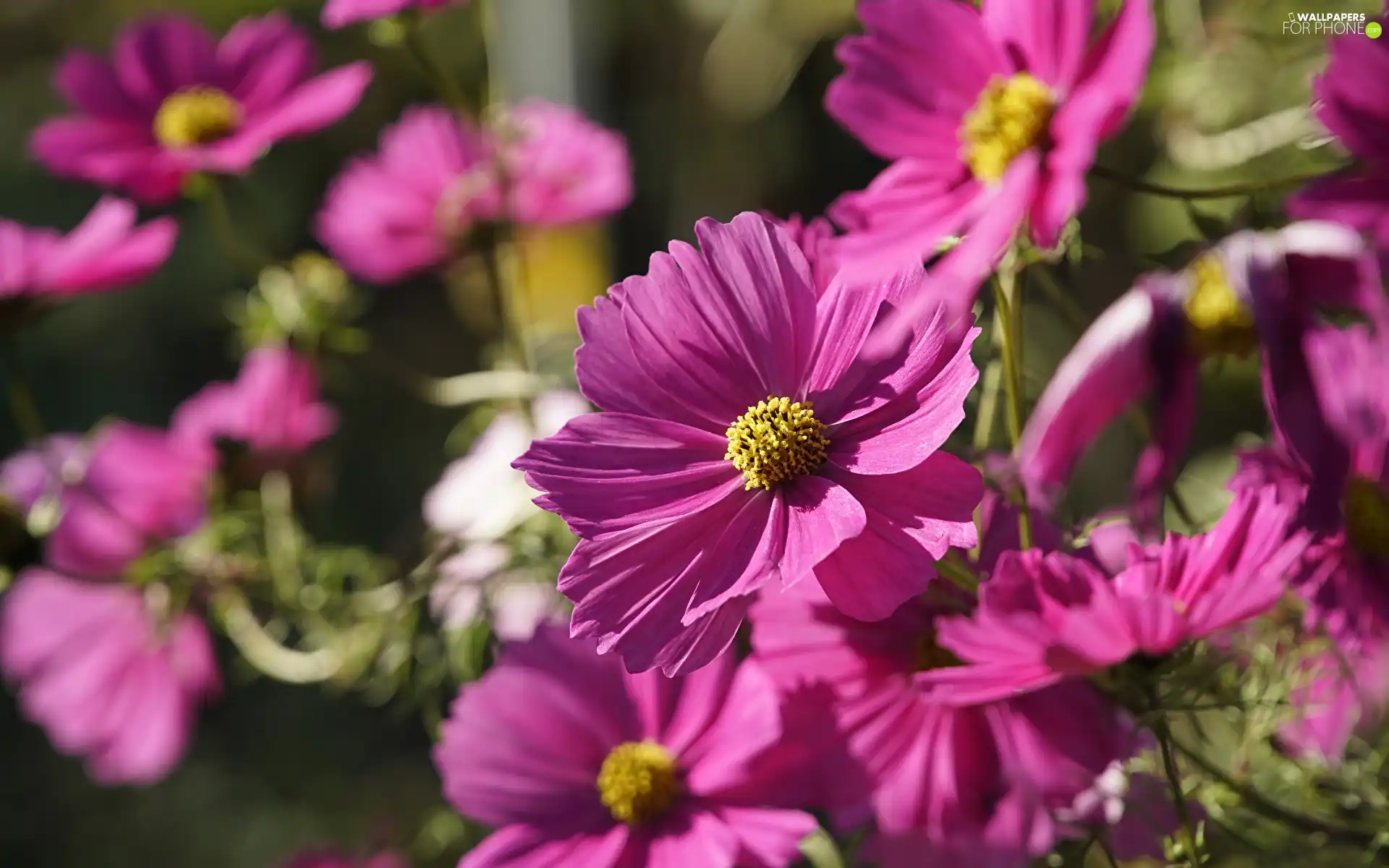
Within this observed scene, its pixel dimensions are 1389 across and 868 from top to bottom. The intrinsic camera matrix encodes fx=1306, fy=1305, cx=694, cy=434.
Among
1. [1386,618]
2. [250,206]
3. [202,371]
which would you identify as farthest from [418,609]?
[202,371]

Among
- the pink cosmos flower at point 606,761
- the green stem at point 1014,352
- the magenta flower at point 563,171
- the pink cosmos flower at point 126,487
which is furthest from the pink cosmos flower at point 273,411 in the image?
the green stem at point 1014,352

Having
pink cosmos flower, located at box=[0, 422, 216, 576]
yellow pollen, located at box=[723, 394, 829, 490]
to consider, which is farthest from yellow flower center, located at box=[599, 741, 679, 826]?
pink cosmos flower, located at box=[0, 422, 216, 576]

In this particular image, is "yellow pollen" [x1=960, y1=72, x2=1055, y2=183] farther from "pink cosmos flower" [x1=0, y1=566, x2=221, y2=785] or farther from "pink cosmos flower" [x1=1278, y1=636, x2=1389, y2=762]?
"pink cosmos flower" [x1=0, y1=566, x2=221, y2=785]

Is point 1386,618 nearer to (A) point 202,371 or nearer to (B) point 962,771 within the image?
(B) point 962,771

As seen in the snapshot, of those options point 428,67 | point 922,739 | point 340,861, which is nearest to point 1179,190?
point 922,739

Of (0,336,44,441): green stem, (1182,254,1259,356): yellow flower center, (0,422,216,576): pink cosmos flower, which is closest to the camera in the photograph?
(1182,254,1259,356): yellow flower center

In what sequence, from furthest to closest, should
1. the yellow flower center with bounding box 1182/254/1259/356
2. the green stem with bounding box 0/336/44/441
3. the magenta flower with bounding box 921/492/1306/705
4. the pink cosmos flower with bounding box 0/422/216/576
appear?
the pink cosmos flower with bounding box 0/422/216/576, the green stem with bounding box 0/336/44/441, the yellow flower center with bounding box 1182/254/1259/356, the magenta flower with bounding box 921/492/1306/705

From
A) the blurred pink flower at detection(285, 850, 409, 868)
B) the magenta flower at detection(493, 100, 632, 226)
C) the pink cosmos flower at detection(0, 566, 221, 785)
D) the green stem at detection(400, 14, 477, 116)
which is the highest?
the green stem at detection(400, 14, 477, 116)

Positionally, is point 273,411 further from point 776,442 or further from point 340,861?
point 776,442
